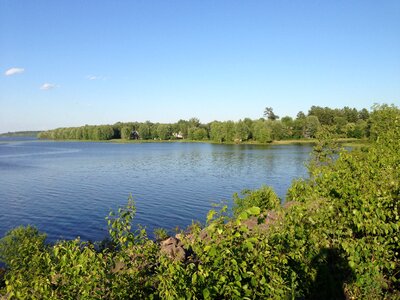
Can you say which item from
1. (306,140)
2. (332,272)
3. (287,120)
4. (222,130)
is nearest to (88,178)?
(332,272)

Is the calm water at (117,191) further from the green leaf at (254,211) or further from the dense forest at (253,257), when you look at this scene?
the green leaf at (254,211)

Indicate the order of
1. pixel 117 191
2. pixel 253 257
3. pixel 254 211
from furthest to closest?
1. pixel 117 191
2. pixel 253 257
3. pixel 254 211

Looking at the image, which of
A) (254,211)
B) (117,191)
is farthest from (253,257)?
(117,191)

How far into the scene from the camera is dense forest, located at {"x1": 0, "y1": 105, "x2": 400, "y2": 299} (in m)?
5.52

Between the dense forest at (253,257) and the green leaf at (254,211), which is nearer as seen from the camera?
the green leaf at (254,211)

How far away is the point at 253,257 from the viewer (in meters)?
6.22

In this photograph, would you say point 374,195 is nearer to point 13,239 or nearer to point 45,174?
Result: point 13,239

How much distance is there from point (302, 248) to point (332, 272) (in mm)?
3122

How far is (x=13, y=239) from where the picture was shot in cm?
2289

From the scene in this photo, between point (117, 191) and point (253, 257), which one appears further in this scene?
point (117, 191)

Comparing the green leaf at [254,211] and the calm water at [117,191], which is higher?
the green leaf at [254,211]

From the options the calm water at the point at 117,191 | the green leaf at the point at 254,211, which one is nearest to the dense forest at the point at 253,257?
the green leaf at the point at 254,211

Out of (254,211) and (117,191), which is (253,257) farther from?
(117,191)

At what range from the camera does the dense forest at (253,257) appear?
5.52 metres
